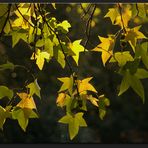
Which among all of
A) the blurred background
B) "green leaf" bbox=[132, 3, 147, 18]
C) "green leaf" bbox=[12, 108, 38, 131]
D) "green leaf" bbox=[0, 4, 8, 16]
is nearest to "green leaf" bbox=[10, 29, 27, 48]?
"green leaf" bbox=[0, 4, 8, 16]

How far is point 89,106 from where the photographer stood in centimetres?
621

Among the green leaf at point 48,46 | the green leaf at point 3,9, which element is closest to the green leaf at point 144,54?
the green leaf at point 48,46

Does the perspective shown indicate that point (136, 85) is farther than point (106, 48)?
No

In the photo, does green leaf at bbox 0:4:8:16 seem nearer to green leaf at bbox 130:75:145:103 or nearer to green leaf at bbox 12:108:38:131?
green leaf at bbox 12:108:38:131

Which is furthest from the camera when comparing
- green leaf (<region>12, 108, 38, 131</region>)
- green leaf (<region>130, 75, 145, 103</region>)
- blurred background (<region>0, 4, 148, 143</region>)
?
blurred background (<region>0, 4, 148, 143</region>)

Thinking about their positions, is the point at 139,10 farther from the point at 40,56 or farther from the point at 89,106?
the point at 89,106

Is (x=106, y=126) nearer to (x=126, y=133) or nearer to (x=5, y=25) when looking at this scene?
(x=126, y=133)

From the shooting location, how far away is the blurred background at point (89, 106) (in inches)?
187

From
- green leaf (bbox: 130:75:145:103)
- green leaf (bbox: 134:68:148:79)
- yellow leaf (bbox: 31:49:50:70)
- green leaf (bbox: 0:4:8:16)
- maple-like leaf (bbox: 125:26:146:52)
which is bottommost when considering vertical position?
green leaf (bbox: 130:75:145:103)

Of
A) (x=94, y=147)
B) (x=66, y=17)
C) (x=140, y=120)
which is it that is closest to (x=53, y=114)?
(x=66, y=17)

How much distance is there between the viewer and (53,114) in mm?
5027

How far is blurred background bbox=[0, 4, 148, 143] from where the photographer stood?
474 cm

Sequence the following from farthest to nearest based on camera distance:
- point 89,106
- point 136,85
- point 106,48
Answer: point 89,106
point 106,48
point 136,85

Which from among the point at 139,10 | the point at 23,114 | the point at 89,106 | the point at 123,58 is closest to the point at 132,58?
the point at 123,58
